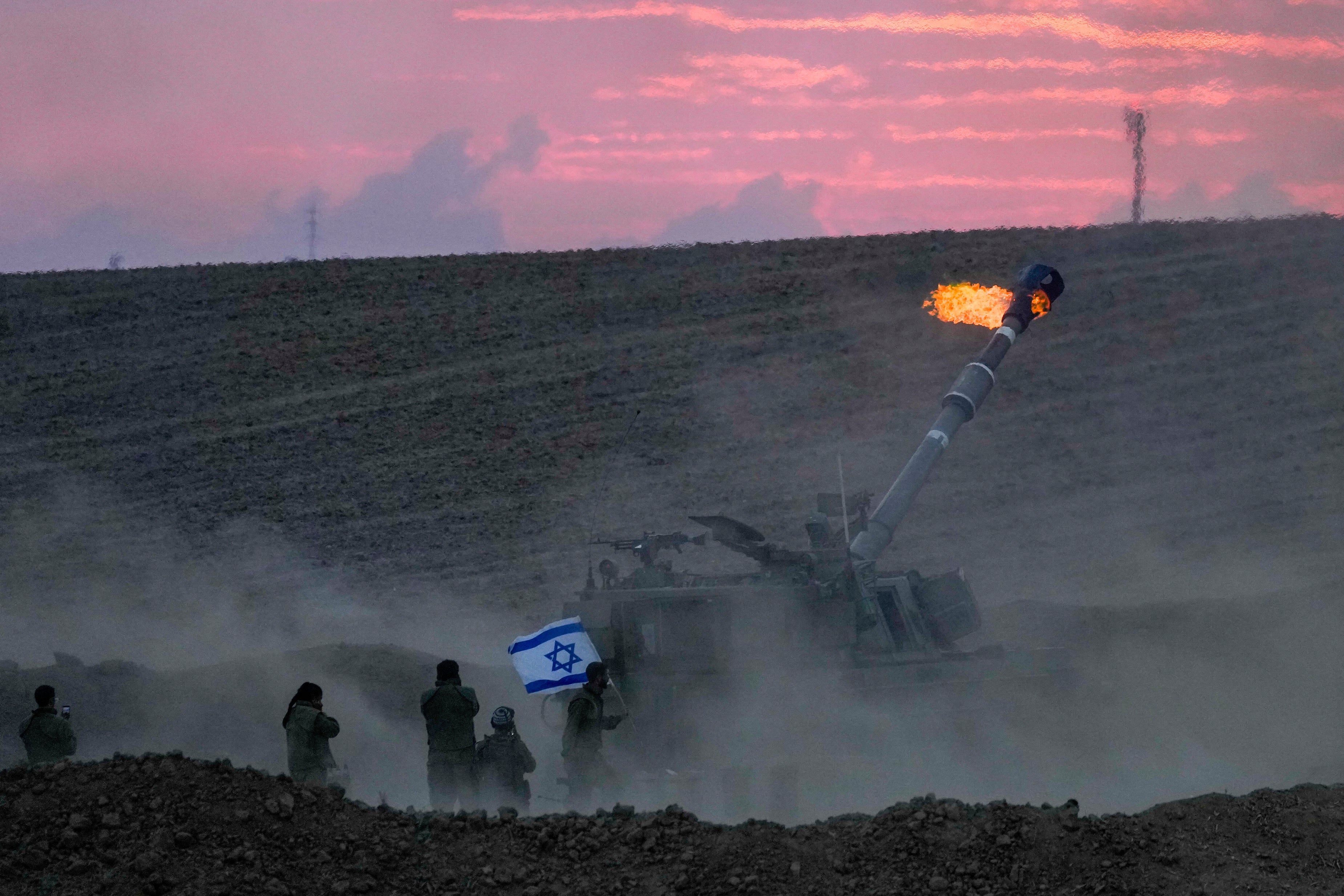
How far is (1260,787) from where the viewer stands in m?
15.6

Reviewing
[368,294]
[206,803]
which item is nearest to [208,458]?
[368,294]

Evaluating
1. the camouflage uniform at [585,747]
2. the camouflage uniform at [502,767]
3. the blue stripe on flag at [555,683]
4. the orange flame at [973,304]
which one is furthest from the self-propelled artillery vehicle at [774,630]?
the orange flame at [973,304]

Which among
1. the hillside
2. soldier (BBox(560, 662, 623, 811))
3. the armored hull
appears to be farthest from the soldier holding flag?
the hillside

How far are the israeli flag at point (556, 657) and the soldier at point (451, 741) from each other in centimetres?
110

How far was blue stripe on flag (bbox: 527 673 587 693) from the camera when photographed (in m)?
13.4

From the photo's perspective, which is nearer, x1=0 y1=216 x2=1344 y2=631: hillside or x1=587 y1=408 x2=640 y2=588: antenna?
x1=0 y1=216 x2=1344 y2=631: hillside

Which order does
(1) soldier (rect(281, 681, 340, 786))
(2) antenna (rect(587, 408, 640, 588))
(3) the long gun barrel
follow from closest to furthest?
(1) soldier (rect(281, 681, 340, 786)) → (3) the long gun barrel → (2) antenna (rect(587, 408, 640, 588))

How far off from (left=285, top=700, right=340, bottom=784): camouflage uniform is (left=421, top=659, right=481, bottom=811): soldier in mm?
804

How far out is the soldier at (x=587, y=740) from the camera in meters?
12.2

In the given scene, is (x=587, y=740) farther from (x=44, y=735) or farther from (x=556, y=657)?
(x=44, y=735)

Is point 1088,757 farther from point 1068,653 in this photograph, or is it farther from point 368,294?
point 368,294

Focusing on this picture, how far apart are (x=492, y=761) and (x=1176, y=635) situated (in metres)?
12.3

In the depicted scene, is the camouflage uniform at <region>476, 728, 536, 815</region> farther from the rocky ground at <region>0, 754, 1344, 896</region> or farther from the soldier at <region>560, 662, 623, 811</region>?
the rocky ground at <region>0, 754, 1344, 896</region>

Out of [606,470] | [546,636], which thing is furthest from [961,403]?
[606,470]
